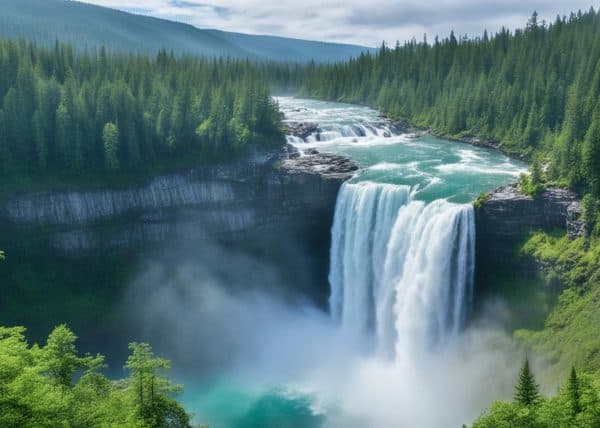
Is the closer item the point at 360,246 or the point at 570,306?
the point at 570,306

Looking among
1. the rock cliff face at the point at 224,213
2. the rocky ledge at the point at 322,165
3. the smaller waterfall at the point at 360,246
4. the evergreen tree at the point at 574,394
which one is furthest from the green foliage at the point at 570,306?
the rock cliff face at the point at 224,213

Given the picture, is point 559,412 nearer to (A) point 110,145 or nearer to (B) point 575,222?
(B) point 575,222

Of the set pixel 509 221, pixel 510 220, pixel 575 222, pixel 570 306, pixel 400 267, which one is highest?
pixel 575 222

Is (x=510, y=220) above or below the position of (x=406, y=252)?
above

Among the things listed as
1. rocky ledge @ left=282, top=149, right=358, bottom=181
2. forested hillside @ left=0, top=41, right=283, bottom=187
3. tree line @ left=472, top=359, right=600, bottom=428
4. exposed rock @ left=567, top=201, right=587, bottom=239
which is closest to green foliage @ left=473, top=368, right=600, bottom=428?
tree line @ left=472, top=359, right=600, bottom=428

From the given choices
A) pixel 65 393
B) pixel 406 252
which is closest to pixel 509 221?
pixel 406 252

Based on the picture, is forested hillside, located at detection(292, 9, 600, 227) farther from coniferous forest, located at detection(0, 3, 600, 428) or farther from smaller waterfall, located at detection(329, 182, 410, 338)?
Answer: smaller waterfall, located at detection(329, 182, 410, 338)

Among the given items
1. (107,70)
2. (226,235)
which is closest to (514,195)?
(226,235)
